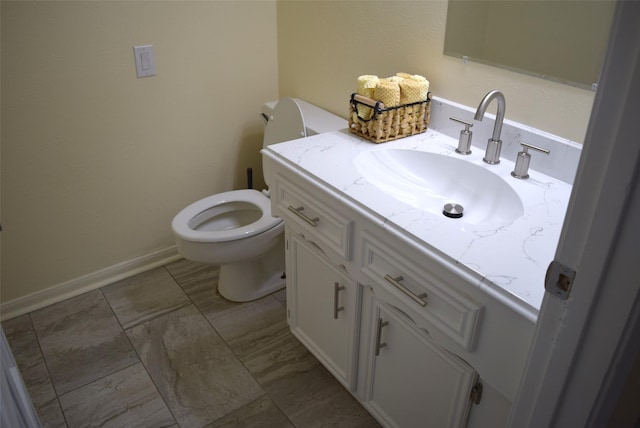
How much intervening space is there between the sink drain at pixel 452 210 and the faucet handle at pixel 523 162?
0.57 ft

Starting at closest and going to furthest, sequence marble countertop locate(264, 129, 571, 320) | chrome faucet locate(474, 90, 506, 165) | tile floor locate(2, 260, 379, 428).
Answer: marble countertop locate(264, 129, 571, 320), chrome faucet locate(474, 90, 506, 165), tile floor locate(2, 260, 379, 428)

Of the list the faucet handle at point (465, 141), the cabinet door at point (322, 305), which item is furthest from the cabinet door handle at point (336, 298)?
the faucet handle at point (465, 141)

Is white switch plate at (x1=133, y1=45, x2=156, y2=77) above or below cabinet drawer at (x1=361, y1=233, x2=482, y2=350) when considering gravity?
above

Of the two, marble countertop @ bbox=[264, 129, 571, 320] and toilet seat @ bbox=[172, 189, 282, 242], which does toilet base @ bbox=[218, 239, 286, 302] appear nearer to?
toilet seat @ bbox=[172, 189, 282, 242]

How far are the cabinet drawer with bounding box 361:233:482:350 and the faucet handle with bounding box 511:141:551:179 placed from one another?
0.44 m

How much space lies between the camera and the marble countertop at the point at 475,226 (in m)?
1.05

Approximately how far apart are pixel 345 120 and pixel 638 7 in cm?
153

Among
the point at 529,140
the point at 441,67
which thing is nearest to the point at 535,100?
the point at 529,140

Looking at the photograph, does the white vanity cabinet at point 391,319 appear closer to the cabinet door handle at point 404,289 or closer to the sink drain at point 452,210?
the cabinet door handle at point 404,289

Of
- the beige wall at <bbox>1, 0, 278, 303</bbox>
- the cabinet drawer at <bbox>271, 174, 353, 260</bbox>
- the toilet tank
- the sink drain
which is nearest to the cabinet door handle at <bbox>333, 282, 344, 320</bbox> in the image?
the cabinet drawer at <bbox>271, 174, 353, 260</bbox>

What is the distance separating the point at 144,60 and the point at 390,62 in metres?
0.99

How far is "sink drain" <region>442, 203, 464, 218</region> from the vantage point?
1.42 m

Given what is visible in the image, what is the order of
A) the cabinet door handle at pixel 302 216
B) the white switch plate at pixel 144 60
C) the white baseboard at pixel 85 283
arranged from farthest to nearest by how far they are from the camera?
1. the white baseboard at pixel 85 283
2. the white switch plate at pixel 144 60
3. the cabinet door handle at pixel 302 216

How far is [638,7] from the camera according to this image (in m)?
Result: 0.62
